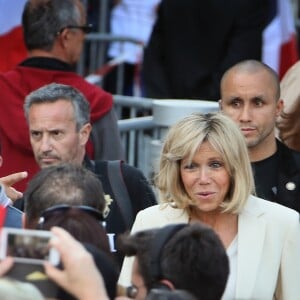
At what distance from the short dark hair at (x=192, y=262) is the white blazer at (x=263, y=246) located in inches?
51.1

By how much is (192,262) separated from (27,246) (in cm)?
50

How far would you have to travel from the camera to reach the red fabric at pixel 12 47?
29.4 ft

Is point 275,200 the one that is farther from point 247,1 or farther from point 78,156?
point 247,1

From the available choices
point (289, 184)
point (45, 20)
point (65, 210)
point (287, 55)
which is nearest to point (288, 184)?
point (289, 184)

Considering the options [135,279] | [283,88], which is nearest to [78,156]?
[283,88]

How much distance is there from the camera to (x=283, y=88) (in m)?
7.64

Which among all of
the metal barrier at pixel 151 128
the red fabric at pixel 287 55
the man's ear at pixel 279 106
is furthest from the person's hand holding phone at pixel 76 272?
the red fabric at pixel 287 55

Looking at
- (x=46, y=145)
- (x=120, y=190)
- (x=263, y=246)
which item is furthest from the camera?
(x=46, y=145)

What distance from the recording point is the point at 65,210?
14.8 ft

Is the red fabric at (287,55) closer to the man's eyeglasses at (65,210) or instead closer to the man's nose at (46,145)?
the man's nose at (46,145)

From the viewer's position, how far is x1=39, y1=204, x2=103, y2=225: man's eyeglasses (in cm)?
450

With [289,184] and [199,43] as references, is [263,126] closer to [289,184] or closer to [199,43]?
[289,184]

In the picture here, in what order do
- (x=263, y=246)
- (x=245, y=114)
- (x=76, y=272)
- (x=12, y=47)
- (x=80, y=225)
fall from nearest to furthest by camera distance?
(x=76, y=272)
(x=80, y=225)
(x=263, y=246)
(x=245, y=114)
(x=12, y=47)

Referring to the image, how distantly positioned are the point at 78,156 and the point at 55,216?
2.00 meters
